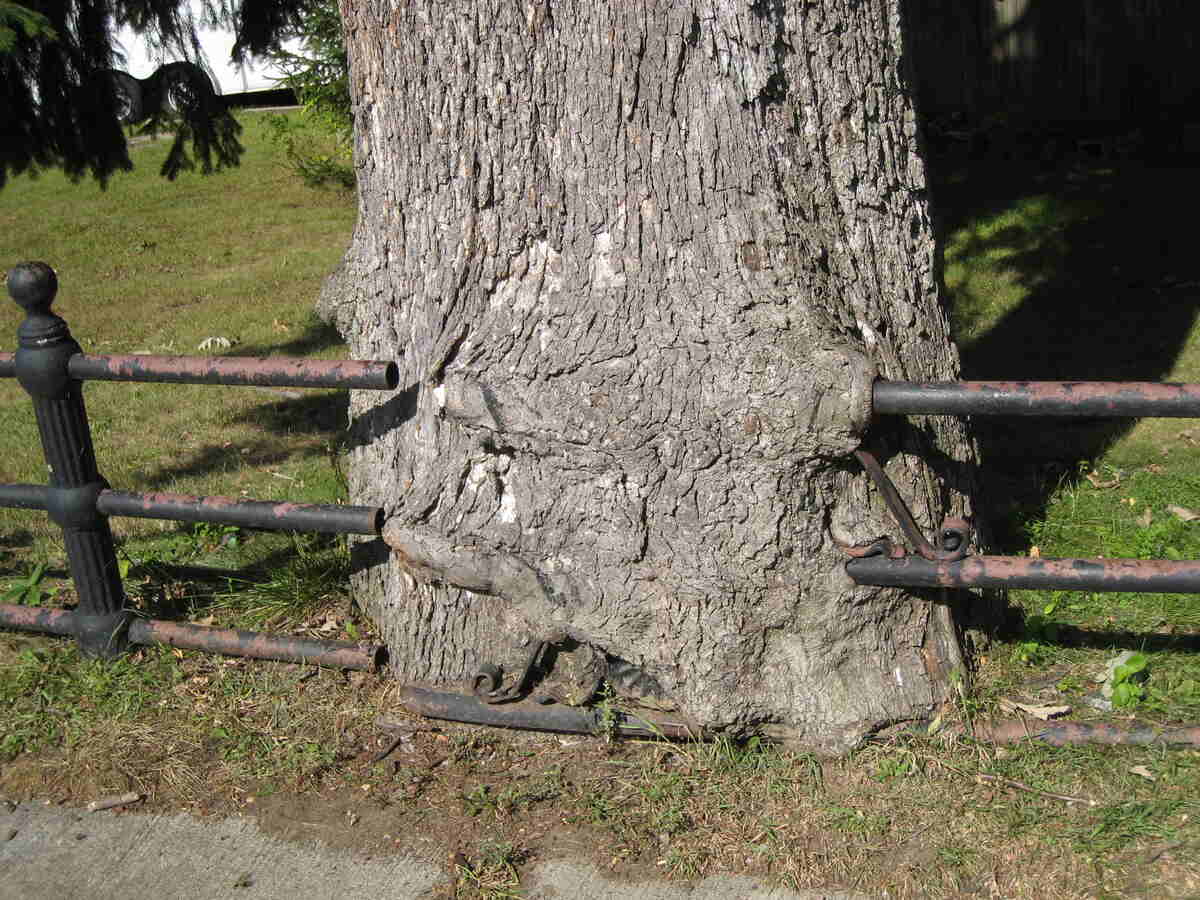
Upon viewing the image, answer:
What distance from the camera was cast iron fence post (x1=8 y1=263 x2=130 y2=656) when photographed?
3.36 m

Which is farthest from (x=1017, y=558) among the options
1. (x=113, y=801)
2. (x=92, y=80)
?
(x=92, y=80)

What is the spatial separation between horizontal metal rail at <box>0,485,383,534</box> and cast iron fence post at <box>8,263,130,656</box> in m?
0.07

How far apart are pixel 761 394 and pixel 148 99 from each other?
448 cm

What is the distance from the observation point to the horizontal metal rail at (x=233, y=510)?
3.30 m

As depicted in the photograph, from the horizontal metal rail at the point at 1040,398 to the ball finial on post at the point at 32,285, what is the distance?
2236mm

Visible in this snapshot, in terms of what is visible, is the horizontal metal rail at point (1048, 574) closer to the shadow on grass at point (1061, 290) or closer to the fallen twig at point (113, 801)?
the shadow on grass at point (1061, 290)

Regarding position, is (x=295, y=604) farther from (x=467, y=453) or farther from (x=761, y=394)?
(x=761, y=394)

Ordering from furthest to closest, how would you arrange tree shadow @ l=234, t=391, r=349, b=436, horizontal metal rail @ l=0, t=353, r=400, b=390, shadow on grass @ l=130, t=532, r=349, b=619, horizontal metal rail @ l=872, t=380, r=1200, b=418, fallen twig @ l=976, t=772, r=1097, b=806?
tree shadow @ l=234, t=391, r=349, b=436 < shadow on grass @ l=130, t=532, r=349, b=619 < horizontal metal rail @ l=0, t=353, r=400, b=390 < fallen twig @ l=976, t=772, r=1097, b=806 < horizontal metal rail @ l=872, t=380, r=1200, b=418

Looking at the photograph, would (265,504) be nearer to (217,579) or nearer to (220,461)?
(217,579)

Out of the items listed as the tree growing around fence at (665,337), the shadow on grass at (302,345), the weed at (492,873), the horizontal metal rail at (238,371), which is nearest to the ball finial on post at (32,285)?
the horizontal metal rail at (238,371)

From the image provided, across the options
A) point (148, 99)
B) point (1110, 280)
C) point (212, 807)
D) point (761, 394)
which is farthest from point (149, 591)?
point (1110, 280)

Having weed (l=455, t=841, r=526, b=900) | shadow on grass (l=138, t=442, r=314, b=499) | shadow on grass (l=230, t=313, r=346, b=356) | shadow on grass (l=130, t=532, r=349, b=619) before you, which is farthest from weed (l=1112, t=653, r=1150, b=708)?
shadow on grass (l=230, t=313, r=346, b=356)

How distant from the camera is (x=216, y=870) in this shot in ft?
9.71

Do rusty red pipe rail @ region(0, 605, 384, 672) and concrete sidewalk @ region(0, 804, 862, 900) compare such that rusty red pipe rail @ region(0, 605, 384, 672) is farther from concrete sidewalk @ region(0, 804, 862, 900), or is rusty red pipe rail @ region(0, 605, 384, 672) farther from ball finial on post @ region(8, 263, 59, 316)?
ball finial on post @ region(8, 263, 59, 316)
